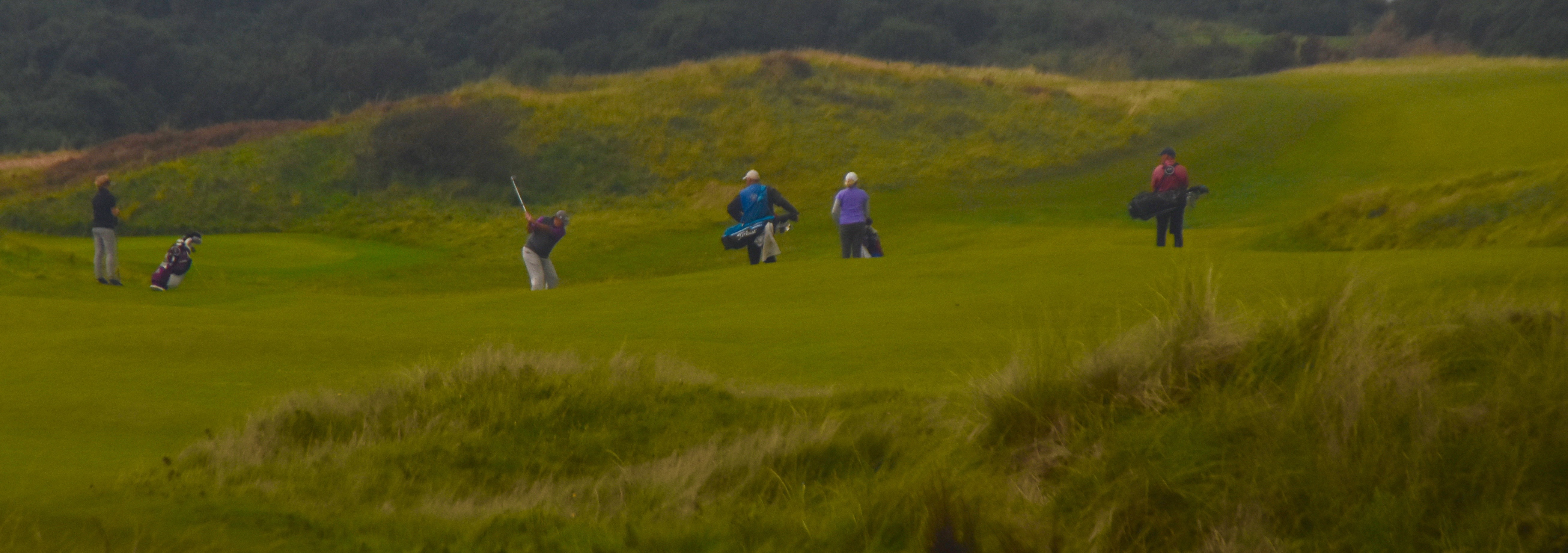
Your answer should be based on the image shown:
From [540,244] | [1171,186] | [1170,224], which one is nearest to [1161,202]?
[1171,186]

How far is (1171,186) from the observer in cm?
2081

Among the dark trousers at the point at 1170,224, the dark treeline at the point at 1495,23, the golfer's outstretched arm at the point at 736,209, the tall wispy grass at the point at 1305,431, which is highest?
the dark treeline at the point at 1495,23

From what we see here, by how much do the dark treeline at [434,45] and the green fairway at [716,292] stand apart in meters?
31.7

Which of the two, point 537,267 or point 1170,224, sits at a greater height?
point 537,267

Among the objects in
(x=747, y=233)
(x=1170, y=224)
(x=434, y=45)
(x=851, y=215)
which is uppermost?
(x=434, y=45)

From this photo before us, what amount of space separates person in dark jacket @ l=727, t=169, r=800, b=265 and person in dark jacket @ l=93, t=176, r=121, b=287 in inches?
377

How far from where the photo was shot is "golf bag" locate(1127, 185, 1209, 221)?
2072 cm

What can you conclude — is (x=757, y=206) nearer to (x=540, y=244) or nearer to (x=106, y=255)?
(x=540, y=244)

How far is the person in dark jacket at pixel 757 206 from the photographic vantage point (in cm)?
1975

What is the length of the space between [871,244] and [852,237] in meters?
0.86

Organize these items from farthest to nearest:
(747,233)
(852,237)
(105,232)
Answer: (105,232), (747,233), (852,237)

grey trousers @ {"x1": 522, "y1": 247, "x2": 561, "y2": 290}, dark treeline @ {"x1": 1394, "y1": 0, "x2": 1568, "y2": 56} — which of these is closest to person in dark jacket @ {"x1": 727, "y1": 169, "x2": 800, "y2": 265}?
grey trousers @ {"x1": 522, "y1": 247, "x2": 561, "y2": 290}

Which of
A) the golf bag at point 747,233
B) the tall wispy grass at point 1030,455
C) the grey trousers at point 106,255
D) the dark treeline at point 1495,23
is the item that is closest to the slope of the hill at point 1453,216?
the golf bag at point 747,233

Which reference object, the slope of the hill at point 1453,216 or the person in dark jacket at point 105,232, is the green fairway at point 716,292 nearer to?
the person in dark jacket at point 105,232
